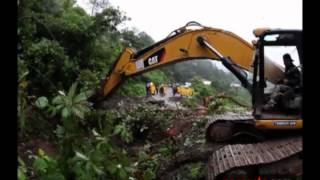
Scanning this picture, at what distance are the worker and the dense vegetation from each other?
180 centimetres

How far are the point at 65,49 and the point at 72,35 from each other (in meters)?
0.50

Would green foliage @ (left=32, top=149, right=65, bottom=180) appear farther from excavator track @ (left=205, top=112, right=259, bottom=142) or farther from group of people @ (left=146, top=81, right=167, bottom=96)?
group of people @ (left=146, top=81, right=167, bottom=96)

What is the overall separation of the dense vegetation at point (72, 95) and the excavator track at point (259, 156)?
847 millimetres

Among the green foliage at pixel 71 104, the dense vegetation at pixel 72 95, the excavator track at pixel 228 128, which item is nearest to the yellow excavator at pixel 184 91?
the dense vegetation at pixel 72 95

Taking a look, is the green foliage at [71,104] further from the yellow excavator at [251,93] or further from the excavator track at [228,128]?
the excavator track at [228,128]

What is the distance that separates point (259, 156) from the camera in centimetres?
600

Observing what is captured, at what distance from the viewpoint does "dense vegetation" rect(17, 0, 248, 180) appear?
234cm

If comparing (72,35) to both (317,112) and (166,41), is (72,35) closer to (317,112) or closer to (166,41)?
(166,41)

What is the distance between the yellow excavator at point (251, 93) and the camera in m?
5.73

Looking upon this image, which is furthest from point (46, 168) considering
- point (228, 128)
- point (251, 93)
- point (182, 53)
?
point (182, 53)

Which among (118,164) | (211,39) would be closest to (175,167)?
(211,39)

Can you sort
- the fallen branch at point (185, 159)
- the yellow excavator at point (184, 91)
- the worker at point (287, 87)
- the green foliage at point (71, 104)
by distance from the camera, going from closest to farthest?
the green foliage at point (71, 104) < the worker at point (287, 87) < the fallen branch at point (185, 159) < the yellow excavator at point (184, 91)

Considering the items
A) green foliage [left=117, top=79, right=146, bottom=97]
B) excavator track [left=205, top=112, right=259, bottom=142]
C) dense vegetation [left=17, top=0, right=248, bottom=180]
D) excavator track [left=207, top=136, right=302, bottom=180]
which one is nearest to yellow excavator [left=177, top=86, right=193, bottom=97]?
green foliage [left=117, top=79, right=146, bottom=97]

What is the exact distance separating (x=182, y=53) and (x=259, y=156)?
377 cm
